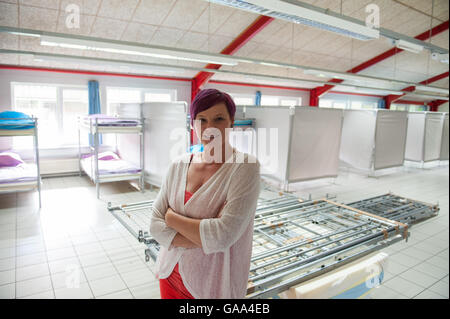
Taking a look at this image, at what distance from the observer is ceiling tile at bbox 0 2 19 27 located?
18.3 ft

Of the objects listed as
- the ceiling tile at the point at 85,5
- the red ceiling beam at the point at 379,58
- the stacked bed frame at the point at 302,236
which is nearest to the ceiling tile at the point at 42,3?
the ceiling tile at the point at 85,5

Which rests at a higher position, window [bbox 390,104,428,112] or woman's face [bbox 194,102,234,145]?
window [bbox 390,104,428,112]

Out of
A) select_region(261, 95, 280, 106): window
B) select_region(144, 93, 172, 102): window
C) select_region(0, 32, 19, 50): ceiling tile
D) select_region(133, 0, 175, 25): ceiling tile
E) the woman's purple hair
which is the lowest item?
the woman's purple hair

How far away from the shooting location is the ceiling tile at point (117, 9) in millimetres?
6078

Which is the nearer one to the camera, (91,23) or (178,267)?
(178,267)

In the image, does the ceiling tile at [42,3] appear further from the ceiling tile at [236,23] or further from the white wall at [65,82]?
the ceiling tile at [236,23]

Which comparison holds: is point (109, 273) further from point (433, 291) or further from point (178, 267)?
point (433, 291)

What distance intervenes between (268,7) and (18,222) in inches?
186

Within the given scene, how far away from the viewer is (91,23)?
6500mm

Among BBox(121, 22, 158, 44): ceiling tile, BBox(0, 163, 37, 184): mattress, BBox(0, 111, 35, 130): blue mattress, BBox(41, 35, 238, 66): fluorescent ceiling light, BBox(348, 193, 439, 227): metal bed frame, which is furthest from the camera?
BBox(121, 22, 158, 44): ceiling tile

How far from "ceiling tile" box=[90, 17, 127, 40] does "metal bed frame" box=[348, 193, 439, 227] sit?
6.30 m

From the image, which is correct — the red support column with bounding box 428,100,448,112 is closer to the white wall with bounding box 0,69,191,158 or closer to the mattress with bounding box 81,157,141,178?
the white wall with bounding box 0,69,191,158

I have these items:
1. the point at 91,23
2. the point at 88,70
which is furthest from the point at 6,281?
the point at 88,70

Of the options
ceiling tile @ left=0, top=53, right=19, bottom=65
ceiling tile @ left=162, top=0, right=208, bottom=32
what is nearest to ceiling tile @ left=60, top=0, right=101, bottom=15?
ceiling tile @ left=162, top=0, right=208, bottom=32
